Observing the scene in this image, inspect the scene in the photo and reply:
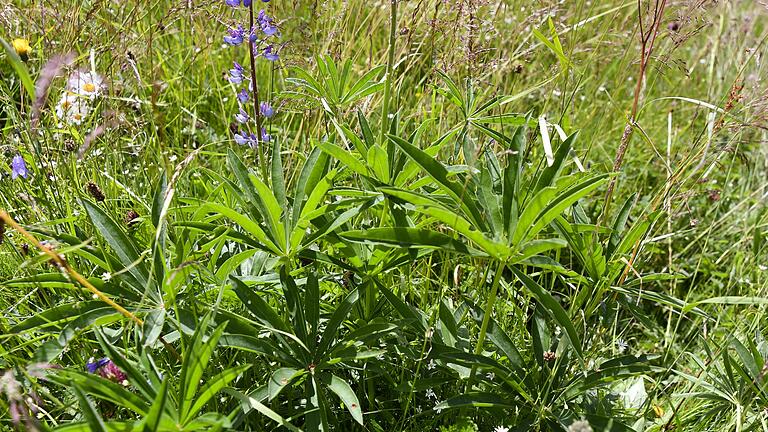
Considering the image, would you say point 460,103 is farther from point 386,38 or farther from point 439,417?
point 386,38

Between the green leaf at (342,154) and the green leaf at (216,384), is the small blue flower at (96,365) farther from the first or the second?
the green leaf at (342,154)

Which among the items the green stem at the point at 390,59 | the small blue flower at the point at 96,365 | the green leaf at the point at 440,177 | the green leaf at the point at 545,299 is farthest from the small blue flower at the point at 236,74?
the green leaf at the point at 545,299

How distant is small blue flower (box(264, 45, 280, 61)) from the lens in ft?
5.14

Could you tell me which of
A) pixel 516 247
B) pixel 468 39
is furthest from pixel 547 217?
pixel 468 39

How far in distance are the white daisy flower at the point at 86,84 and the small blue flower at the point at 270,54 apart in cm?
58

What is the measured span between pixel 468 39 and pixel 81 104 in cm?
113

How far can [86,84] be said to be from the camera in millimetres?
2166

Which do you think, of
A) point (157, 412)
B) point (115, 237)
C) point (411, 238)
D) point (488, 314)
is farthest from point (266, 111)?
point (157, 412)

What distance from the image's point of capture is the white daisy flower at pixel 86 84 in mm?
1989

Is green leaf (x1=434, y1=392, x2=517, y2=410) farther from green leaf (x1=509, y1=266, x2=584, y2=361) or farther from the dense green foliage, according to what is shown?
green leaf (x1=509, y1=266, x2=584, y2=361)

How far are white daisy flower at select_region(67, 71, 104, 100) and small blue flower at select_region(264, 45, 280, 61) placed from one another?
1.90 ft

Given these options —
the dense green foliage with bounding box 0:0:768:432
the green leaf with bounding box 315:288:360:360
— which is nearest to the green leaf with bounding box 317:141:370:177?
the dense green foliage with bounding box 0:0:768:432

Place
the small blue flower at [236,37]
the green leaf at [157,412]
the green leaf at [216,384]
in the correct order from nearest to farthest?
1. the green leaf at [157,412]
2. the green leaf at [216,384]
3. the small blue flower at [236,37]

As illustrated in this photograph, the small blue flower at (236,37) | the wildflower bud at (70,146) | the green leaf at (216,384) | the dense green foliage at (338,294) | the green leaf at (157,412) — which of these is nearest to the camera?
the green leaf at (157,412)
